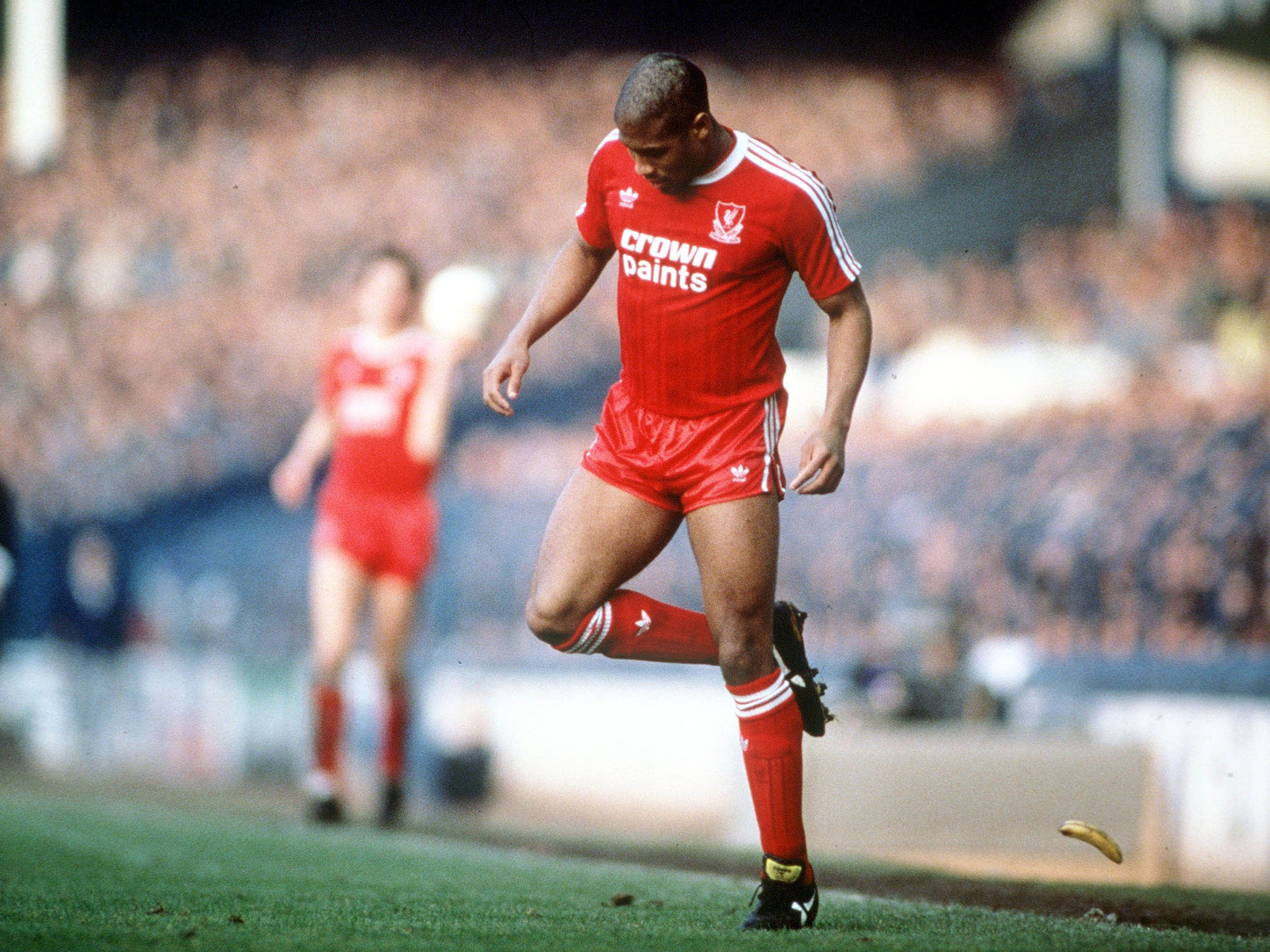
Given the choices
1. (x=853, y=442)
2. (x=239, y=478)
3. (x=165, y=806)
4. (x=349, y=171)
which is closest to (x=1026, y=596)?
(x=853, y=442)

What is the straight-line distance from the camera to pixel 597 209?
4.25 meters

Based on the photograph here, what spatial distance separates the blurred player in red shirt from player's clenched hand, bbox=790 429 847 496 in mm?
3847

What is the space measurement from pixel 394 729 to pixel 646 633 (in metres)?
3.47

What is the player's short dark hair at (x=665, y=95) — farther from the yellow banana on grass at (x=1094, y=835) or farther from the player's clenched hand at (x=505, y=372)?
the yellow banana on grass at (x=1094, y=835)

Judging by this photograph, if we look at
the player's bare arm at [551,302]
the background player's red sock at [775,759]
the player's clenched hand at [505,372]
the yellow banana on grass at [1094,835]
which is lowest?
the yellow banana on grass at [1094,835]

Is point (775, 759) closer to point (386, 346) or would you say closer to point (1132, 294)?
point (386, 346)

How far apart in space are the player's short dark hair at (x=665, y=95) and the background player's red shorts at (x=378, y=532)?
12.9 ft

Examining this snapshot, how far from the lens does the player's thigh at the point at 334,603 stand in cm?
742

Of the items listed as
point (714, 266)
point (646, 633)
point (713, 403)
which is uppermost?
point (714, 266)

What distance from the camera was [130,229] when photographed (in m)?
20.8

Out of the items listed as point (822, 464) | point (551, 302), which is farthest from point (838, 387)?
point (551, 302)

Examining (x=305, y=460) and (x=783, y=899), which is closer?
(x=783, y=899)

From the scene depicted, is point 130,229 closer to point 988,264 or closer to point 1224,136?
point 988,264

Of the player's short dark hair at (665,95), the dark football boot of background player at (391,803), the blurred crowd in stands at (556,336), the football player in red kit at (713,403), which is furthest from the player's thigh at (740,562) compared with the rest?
the blurred crowd in stands at (556,336)
